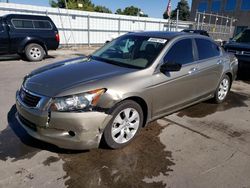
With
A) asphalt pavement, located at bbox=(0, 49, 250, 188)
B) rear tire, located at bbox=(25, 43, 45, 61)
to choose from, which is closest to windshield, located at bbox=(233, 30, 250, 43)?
asphalt pavement, located at bbox=(0, 49, 250, 188)

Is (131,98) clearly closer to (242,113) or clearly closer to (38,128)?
(38,128)

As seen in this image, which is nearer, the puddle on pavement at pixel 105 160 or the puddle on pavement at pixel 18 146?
the puddle on pavement at pixel 105 160

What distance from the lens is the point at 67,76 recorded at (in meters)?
3.40

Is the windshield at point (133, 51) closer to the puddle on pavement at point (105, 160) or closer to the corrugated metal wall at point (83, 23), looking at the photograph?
the puddle on pavement at point (105, 160)

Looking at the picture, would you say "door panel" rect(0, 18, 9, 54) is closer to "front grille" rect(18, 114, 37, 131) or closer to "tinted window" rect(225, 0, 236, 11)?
"front grille" rect(18, 114, 37, 131)

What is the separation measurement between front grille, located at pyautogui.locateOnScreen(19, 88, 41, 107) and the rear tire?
7.58m

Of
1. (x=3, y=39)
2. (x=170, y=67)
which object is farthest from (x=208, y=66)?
(x=3, y=39)

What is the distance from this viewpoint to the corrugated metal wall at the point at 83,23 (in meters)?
14.7

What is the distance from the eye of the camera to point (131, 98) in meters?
3.44

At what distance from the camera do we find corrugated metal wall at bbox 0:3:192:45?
579 inches

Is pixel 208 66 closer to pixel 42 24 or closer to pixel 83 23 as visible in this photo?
pixel 42 24

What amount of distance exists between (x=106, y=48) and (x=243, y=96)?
4095mm

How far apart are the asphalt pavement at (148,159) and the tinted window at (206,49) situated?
131 centimetres

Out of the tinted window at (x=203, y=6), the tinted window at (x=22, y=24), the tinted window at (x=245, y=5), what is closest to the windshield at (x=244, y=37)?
the tinted window at (x=22, y=24)
